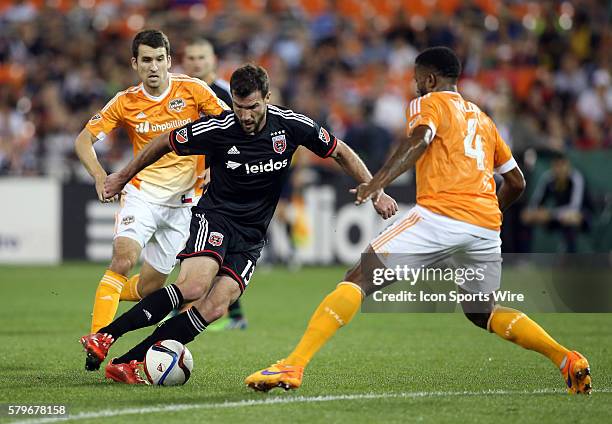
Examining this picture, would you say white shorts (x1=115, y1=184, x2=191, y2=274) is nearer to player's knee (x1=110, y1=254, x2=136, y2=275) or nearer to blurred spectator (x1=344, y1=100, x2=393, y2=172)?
player's knee (x1=110, y1=254, x2=136, y2=275)

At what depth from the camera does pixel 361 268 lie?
6.86 metres

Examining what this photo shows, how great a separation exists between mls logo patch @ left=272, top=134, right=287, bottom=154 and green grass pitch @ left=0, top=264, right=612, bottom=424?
158 cm

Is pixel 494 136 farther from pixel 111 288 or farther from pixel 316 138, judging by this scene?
pixel 111 288

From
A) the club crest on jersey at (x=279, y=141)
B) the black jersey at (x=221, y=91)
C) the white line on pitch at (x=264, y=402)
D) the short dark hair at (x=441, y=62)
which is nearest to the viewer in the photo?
the white line on pitch at (x=264, y=402)

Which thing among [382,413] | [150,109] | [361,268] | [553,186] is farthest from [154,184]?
[553,186]

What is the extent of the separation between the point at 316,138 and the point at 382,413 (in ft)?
7.04

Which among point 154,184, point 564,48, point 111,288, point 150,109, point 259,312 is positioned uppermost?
point 564,48

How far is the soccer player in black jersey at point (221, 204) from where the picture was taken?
731 cm

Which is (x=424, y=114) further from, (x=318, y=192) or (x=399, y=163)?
(x=318, y=192)

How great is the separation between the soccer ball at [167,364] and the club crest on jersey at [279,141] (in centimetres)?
145

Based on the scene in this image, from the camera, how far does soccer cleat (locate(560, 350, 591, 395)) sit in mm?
6770

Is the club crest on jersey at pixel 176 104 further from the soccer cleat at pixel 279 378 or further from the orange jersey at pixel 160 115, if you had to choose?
the soccer cleat at pixel 279 378

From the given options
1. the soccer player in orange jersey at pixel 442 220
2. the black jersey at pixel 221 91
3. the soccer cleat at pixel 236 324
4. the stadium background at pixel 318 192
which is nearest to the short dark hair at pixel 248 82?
the soccer player in orange jersey at pixel 442 220

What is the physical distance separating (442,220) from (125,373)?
234cm
